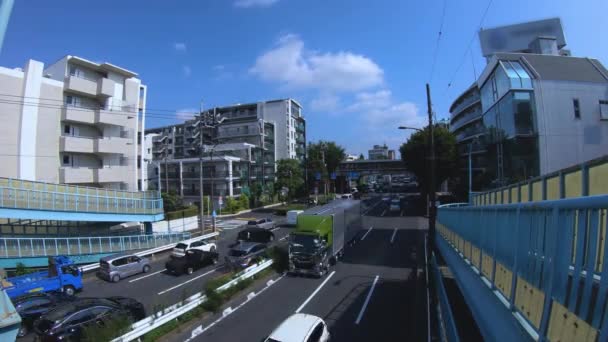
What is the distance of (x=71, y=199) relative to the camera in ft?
71.1

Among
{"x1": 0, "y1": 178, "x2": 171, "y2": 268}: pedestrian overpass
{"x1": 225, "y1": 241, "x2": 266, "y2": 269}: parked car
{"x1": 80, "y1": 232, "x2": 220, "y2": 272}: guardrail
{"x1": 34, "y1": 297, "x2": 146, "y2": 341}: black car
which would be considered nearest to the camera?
{"x1": 34, "y1": 297, "x2": 146, "y2": 341}: black car

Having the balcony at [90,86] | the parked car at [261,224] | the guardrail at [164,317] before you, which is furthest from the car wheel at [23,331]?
the balcony at [90,86]

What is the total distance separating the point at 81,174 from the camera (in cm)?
2933

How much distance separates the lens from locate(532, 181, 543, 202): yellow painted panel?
711 centimetres

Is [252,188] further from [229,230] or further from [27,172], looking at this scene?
[27,172]

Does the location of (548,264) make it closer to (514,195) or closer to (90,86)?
(514,195)

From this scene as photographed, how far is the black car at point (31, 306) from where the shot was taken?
11.9 m

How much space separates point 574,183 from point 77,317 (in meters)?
14.0

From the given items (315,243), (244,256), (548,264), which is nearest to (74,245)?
(244,256)

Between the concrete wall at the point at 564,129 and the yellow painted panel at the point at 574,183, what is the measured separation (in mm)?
25456

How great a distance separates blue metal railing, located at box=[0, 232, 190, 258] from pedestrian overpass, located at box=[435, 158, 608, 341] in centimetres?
2309

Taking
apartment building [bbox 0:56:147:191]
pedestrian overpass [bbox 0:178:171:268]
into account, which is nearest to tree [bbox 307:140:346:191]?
apartment building [bbox 0:56:147:191]

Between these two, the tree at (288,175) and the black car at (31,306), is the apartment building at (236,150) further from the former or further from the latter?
the black car at (31,306)

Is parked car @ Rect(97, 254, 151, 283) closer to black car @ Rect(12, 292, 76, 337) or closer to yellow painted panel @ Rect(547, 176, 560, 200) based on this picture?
black car @ Rect(12, 292, 76, 337)
